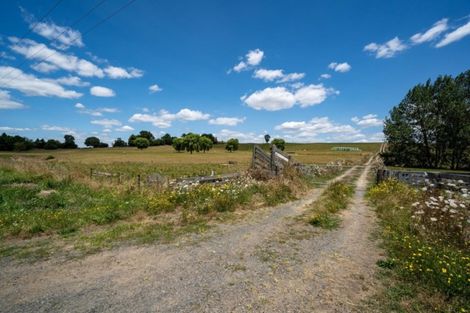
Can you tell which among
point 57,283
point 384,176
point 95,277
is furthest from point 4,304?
point 384,176

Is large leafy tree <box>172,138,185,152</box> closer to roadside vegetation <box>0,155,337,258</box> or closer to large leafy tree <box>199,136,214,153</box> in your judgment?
large leafy tree <box>199,136,214,153</box>

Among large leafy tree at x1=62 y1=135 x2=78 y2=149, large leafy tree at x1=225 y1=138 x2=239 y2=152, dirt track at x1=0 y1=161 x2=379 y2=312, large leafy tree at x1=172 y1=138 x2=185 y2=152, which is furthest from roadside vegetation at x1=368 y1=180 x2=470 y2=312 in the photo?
large leafy tree at x1=62 y1=135 x2=78 y2=149

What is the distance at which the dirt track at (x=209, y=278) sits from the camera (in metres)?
3.55

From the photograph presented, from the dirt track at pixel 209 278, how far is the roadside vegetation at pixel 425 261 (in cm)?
35

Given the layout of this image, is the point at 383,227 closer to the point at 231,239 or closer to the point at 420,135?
the point at 231,239

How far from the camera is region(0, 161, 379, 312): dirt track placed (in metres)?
3.55

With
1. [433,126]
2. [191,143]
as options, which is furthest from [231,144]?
[433,126]

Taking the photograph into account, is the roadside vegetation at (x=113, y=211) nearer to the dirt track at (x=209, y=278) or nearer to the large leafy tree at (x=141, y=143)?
the dirt track at (x=209, y=278)

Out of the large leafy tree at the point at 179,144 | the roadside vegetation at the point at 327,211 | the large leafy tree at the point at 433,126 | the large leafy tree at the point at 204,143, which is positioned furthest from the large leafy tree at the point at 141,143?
the roadside vegetation at the point at 327,211

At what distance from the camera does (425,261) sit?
4629 millimetres

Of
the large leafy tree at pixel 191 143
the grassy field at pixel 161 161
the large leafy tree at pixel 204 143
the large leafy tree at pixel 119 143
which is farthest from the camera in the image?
the large leafy tree at pixel 119 143

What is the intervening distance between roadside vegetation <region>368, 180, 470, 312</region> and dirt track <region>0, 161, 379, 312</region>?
0.35 metres

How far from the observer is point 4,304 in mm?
3529

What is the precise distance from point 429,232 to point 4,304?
8.43m
